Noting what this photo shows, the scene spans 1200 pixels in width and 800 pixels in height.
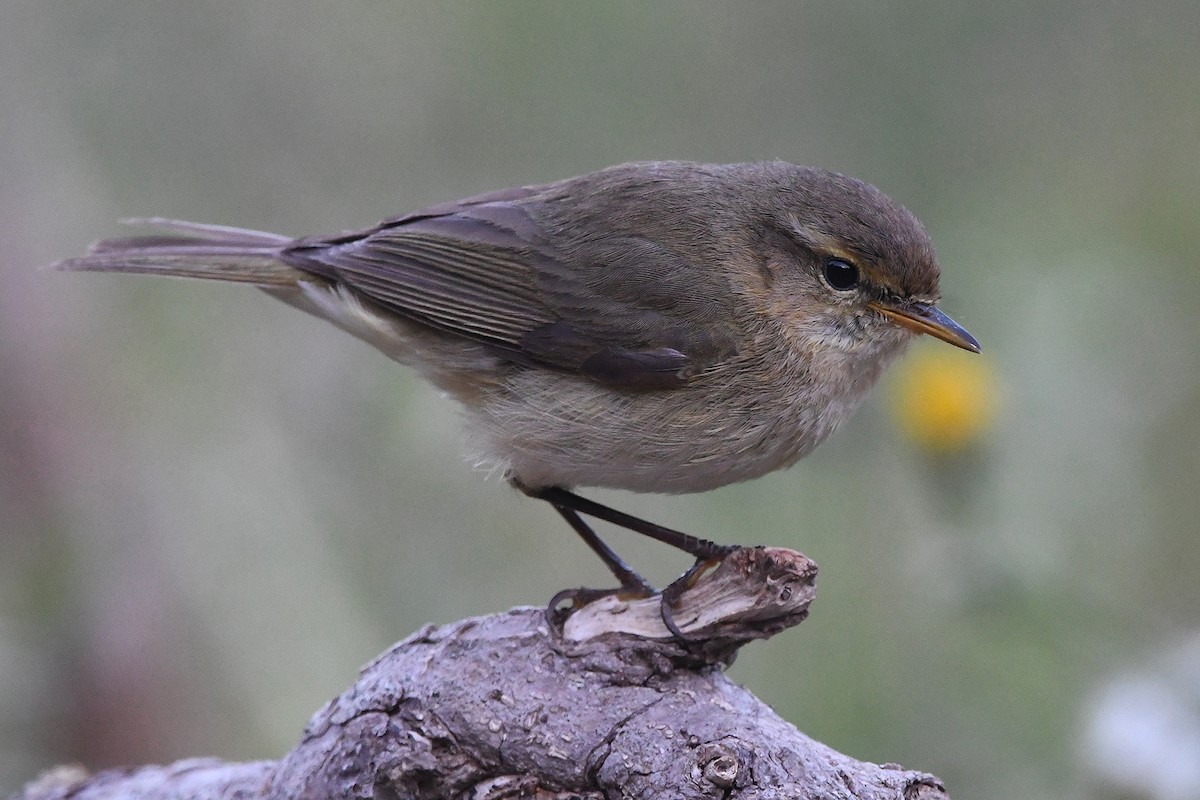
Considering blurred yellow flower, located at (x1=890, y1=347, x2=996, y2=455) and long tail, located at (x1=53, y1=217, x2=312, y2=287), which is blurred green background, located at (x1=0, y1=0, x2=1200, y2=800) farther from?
long tail, located at (x1=53, y1=217, x2=312, y2=287)

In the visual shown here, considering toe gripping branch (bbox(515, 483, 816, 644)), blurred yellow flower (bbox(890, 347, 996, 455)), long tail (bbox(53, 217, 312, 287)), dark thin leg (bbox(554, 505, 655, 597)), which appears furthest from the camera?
blurred yellow flower (bbox(890, 347, 996, 455))

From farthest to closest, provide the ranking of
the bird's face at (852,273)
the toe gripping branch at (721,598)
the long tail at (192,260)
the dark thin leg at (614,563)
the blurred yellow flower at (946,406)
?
the blurred yellow flower at (946,406) → the long tail at (192,260) → the bird's face at (852,273) → the dark thin leg at (614,563) → the toe gripping branch at (721,598)

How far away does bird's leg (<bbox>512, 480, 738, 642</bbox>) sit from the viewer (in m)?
3.40

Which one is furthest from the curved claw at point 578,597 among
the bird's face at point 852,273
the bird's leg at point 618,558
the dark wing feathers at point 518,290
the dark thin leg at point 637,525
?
the bird's face at point 852,273

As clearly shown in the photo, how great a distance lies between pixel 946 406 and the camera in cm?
482

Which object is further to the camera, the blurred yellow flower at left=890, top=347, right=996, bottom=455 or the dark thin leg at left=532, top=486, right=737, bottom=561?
the blurred yellow flower at left=890, top=347, right=996, bottom=455

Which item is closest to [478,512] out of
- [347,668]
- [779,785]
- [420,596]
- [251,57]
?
[420,596]

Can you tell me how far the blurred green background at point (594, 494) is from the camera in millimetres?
4871

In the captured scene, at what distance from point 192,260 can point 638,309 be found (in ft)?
5.39

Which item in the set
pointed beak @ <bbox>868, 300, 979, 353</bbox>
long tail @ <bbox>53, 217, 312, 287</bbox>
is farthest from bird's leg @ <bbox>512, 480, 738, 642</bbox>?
long tail @ <bbox>53, 217, 312, 287</bbox>

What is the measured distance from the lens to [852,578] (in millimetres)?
6016

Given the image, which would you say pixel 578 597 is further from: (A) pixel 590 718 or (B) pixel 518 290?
(B) pixel 518 290

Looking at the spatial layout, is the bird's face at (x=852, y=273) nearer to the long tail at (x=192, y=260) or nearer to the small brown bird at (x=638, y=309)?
the small brown bird at (x=638, y=309)

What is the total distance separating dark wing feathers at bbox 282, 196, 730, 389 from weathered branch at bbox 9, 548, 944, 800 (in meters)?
0.84
